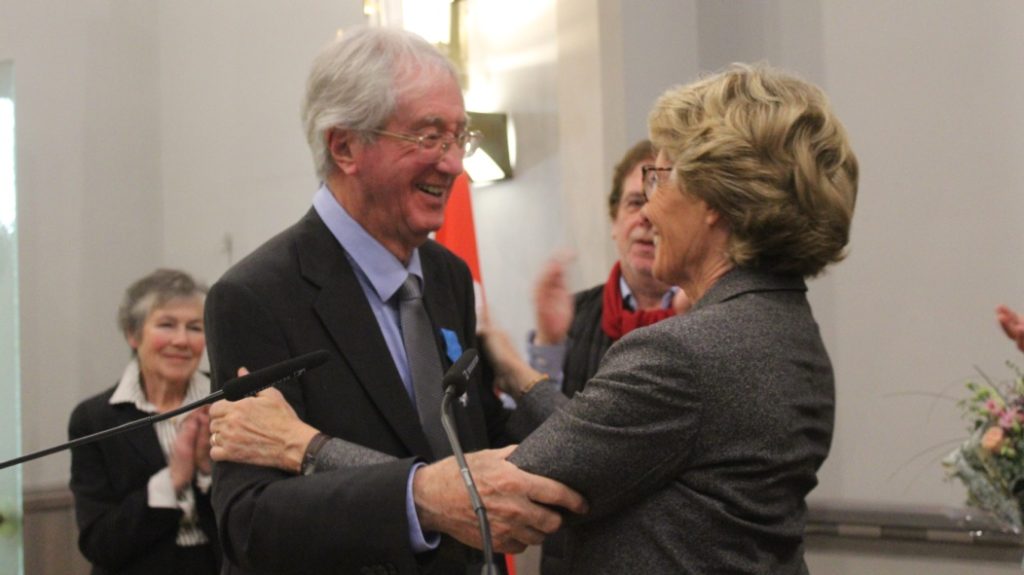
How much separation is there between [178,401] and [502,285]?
7.23 ft

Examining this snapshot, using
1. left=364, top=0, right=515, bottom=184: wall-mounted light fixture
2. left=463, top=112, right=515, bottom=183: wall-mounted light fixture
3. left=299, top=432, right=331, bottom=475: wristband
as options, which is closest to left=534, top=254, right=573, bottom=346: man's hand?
left=299, top=432, right=331, bottom=475: wristband

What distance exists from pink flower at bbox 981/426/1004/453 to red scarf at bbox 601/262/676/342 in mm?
981

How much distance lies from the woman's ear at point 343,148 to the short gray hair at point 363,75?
0.04 ft

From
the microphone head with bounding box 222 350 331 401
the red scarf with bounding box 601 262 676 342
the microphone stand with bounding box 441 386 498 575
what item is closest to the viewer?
the microphone stand with bounding box 441 386 498 575

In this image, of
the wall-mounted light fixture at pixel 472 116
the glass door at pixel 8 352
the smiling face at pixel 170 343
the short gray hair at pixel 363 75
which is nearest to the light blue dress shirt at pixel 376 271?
the short gray hair at pixel 363 75

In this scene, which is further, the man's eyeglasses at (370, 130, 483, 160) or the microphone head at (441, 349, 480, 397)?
the man's eyeglasses at (370, 130, 483, 160)

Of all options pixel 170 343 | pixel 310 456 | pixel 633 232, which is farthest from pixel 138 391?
pixel 310 456

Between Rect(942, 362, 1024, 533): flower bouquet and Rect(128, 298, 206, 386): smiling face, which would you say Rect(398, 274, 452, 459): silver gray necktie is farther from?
Rect(128, 298, 206, 386): smiling face

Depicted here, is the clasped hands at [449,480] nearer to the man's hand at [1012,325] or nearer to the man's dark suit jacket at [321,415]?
the man's dark suit jacket at [321,415]

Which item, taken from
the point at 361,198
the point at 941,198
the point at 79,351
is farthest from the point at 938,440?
the point at 79,351

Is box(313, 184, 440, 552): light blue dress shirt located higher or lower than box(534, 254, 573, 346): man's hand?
higher

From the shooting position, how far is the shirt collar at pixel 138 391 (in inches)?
144

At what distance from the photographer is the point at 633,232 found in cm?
328

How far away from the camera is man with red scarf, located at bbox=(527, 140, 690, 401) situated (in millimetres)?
3248
